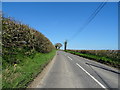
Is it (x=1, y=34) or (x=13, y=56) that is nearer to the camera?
(x=1, y=34)

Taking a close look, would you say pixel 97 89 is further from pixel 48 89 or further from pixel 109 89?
pixel 48 89

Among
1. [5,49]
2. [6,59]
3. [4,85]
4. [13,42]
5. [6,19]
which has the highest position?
[6,19]

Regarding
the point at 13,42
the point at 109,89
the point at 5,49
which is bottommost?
the point at 109,89

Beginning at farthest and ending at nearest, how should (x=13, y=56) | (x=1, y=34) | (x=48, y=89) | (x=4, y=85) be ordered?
(x=13, y=56)
(x=1, y=34)
(x=48, y=89)
(x=4, y=85)

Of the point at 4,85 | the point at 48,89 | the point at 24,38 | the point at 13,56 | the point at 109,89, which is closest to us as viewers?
the point at 4,85

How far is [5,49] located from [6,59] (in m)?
0.71

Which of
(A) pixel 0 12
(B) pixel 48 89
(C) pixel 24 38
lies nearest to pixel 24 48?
(C) pixel 24 38

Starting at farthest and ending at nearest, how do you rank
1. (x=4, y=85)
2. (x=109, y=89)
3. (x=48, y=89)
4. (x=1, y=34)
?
(x=1, y=34)
(x=109, y=89)
(x=48, y=89)
(x=4, y=85)

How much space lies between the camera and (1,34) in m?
6.82

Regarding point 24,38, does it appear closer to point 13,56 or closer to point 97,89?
point 13,56

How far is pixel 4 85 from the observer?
14.6 feet

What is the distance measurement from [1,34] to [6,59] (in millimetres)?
1586

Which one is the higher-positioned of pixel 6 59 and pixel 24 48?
pixel 24 48

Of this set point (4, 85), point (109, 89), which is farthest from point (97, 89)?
point (4, 85)
